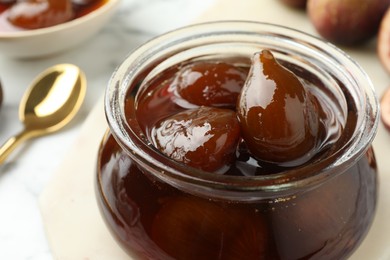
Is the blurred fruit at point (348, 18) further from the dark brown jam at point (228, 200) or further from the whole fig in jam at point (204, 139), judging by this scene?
the whole fig in jam at point (204, 139)

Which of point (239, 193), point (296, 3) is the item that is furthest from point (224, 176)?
point (296, 3)

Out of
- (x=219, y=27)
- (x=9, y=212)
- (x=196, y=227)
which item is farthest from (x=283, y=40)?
(x=9, y=212)

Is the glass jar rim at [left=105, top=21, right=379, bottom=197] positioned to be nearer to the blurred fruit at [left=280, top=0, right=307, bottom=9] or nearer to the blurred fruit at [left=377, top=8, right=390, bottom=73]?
the blurred fruit at [left=377, top=8, right=390, bottom=73]

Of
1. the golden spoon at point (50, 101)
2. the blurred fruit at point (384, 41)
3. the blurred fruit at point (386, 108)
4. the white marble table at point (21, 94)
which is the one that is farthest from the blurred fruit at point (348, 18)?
the golden spoon at point (50, 101)

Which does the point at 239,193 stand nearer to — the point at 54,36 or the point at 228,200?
the point at 228,200

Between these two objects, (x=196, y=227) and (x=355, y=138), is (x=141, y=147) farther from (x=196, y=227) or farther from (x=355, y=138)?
(x=355, y=138)

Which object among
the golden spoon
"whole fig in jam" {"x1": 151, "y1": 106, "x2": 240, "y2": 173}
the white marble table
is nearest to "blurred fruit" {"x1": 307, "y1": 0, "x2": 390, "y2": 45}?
the white marble table
